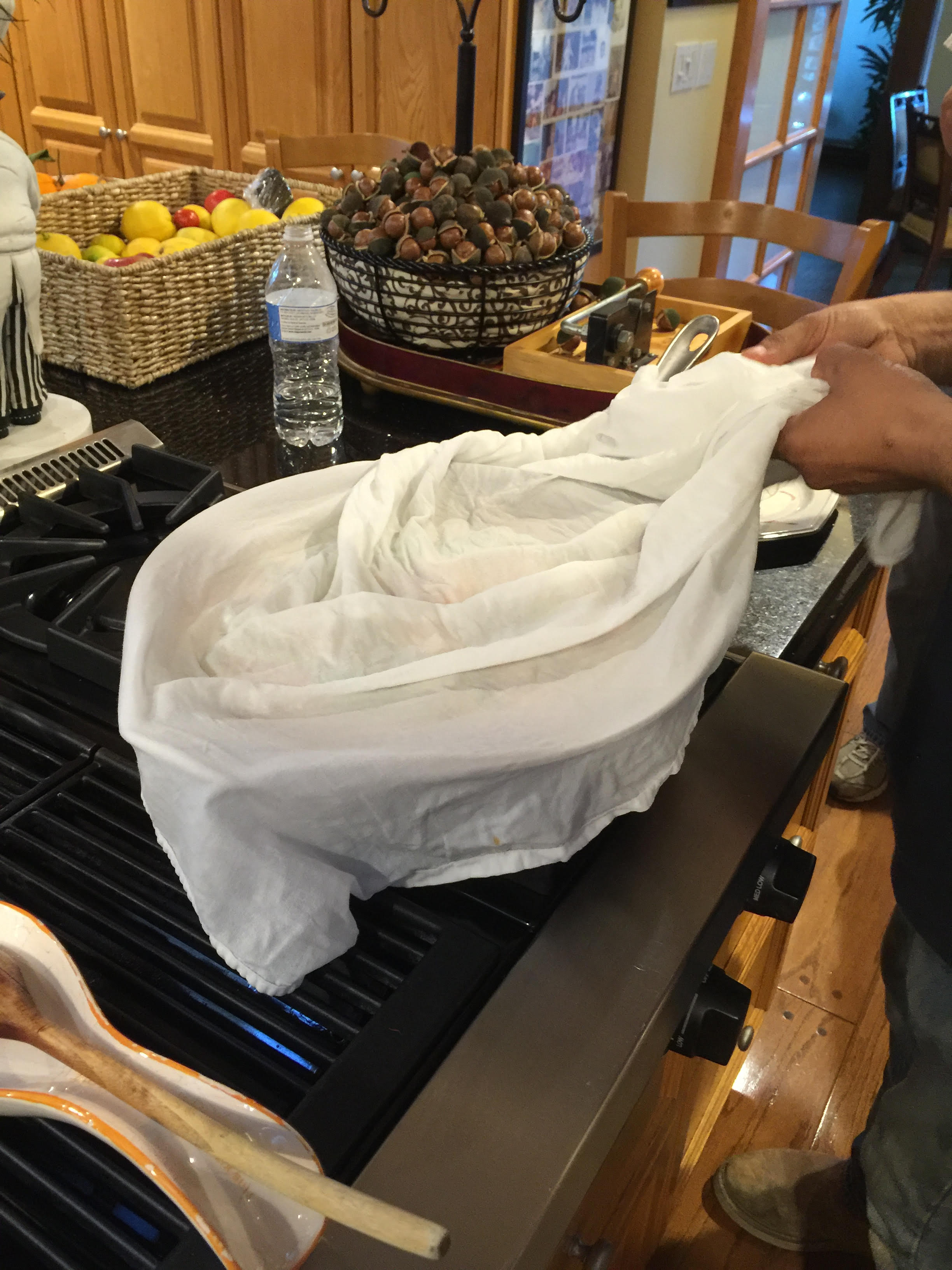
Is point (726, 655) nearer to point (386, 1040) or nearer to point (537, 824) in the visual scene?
point (537, 824)

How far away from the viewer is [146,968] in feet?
1.53

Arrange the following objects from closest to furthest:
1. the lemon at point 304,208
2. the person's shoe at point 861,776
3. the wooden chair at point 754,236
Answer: the lemon at point 304,208 → the wooden chair at point 754,236 → the person's shoe at point 861,776

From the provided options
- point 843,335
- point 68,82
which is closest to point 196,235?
point 843,335

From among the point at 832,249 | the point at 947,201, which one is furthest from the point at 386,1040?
the point at 947,201

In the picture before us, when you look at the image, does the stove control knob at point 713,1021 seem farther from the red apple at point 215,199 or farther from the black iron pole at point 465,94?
the red apple at point 215,199

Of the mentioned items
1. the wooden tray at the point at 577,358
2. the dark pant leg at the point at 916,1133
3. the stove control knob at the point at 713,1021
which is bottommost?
the dark pant leg at the point at 916,1133

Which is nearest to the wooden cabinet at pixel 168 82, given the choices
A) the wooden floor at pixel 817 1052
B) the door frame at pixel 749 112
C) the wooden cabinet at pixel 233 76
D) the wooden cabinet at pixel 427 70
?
the wooden cabinet at pixel 233 76

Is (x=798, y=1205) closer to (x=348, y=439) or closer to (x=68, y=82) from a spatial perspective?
(x=348, y=439)

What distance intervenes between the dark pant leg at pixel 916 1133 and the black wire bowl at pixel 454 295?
748 mm

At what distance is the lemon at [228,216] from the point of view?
4.14 ft

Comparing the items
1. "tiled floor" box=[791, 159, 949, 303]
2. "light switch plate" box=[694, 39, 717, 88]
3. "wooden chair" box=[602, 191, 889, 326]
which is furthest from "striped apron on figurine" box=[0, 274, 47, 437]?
"tiled floor" box=[791, 159, 949, 303]

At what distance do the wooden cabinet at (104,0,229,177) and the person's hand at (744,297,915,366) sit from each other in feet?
8.25

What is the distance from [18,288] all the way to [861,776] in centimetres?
153

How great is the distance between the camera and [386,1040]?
0.43 m
